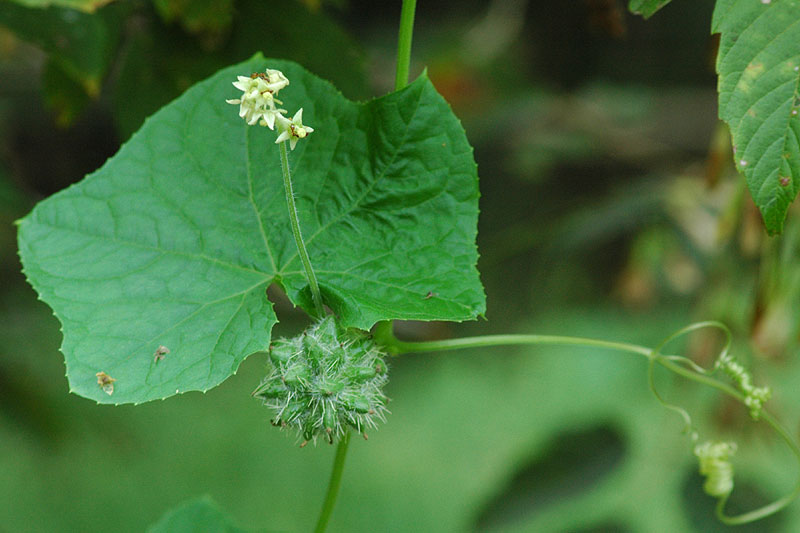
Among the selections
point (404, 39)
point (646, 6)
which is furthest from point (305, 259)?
point (646, 6)

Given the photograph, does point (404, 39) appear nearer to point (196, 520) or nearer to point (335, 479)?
point (335, 479)

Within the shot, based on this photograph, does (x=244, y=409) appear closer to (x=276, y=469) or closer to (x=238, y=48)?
(x=276, y=469)

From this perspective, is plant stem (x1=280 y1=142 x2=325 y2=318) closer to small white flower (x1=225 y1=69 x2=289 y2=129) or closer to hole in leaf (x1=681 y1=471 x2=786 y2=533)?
small white flower (x1=225 y1=69 x2=289 y2=129)

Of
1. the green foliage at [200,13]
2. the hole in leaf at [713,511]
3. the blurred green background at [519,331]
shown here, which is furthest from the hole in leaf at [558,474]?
the green foliage at [200,13]

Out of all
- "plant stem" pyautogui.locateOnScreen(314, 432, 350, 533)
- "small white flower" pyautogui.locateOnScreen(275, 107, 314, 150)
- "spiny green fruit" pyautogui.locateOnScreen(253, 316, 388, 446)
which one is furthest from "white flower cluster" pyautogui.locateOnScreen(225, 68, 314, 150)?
"plant stem" pyautogui.locateOnScreen(314, 432, 350, 533)

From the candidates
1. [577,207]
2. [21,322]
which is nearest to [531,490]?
[577,207]
